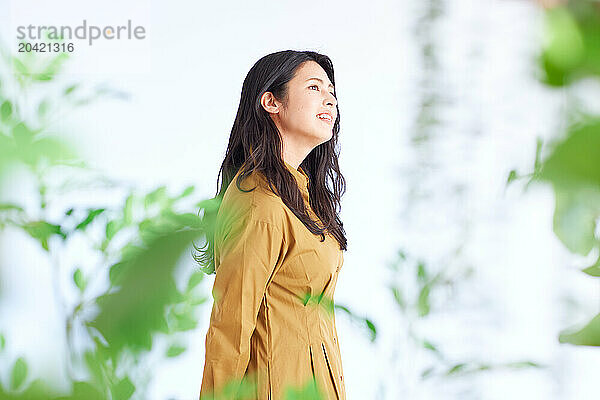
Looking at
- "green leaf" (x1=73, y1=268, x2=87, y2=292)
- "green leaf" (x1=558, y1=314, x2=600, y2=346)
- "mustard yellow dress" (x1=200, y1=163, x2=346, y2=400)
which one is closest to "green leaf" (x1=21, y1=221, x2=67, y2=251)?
"green leaf" (x1=73, y1=268, x2=87, y2=292)

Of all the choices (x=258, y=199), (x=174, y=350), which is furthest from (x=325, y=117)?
(x=174, y=350)

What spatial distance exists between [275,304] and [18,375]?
3.44 feet

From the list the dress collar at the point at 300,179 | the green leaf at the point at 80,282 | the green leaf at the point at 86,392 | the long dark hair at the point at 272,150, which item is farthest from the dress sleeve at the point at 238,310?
the green leaf at the point at 86,392

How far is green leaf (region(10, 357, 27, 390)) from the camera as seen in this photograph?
19 cm

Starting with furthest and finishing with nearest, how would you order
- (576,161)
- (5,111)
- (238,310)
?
(238,310), (5,111), (576,161)

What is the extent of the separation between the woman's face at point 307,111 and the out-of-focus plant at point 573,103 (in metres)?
1.25

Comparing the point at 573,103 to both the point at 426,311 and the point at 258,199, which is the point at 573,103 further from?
the point at 258,199

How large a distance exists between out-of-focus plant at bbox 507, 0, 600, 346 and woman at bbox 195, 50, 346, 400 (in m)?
0.82

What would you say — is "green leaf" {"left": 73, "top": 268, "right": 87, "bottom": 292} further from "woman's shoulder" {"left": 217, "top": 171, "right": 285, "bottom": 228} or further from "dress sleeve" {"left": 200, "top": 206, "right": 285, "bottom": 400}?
"woman's shoulder" {"left": 217, "top": 171, "right": 285, "bottom": 228}

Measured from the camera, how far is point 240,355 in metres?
1.09

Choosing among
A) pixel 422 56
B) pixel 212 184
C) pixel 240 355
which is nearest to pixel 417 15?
pixel 422 56

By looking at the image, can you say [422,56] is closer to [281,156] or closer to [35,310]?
[35,310]

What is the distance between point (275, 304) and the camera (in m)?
1.23

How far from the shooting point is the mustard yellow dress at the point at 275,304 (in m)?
1.11
